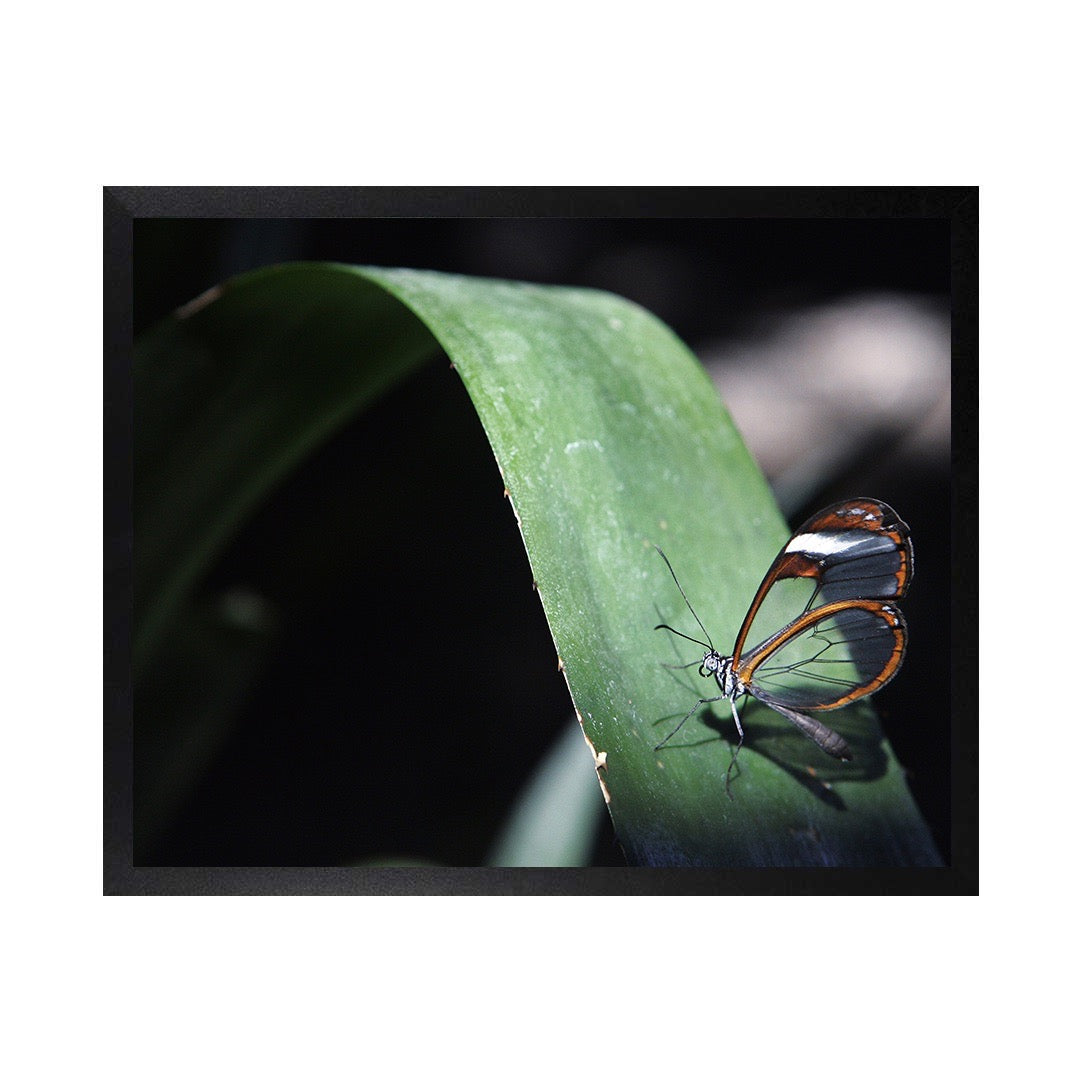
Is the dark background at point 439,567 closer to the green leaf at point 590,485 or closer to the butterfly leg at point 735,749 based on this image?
the green leaf at point 590,485

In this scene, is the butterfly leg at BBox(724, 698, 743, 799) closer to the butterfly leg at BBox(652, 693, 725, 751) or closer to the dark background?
the butterfly leg at BBox(652, 693, 725, 751)

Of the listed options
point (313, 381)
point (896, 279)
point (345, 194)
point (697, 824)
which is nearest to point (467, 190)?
point (345, 194)

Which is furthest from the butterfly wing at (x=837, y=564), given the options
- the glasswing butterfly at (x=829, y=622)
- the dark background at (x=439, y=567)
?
the dark background at (x=439, y=567)

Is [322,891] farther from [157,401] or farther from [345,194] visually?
[345,194]

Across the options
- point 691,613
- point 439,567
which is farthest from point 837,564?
point 439,567

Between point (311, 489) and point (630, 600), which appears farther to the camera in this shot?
point (311, 489)
